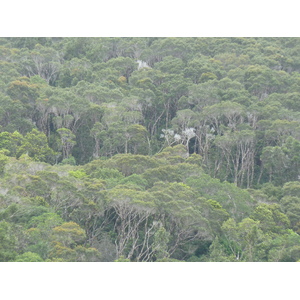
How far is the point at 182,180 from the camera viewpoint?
26.8 metres

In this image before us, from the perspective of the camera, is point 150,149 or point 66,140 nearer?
point 66,140

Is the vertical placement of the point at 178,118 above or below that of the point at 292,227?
above

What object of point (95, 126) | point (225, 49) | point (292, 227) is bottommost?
point (292, 227)

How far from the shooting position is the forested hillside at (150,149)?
22094 mm

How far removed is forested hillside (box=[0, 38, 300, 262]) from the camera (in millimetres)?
22094

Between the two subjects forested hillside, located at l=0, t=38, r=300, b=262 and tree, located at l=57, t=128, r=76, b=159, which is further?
tree, located at l=57, t=128, r=76, b=159

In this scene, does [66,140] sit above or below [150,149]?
above

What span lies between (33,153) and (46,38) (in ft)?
64.4

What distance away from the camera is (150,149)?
3262 centimetres

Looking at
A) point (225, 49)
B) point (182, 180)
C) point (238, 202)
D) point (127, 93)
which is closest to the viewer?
point (238, 202)

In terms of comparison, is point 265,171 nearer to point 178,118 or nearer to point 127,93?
point 178,118

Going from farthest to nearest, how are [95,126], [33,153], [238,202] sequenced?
1. [95,126]
2. [33,153]
3. [238,202]

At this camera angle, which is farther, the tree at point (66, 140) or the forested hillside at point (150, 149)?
the tree at point (66, 140)

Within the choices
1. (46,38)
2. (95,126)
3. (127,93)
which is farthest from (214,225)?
(46,38)
